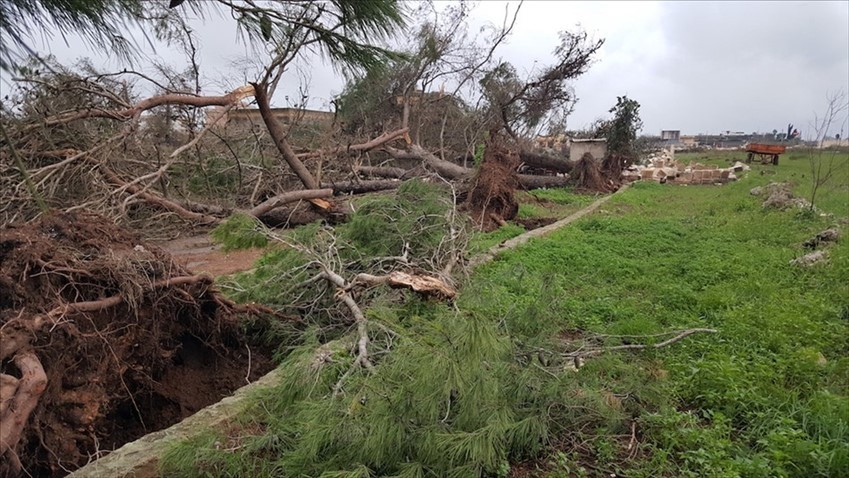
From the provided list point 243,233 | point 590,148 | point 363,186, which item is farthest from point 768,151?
point 243,233

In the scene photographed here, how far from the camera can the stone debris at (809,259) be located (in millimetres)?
5370

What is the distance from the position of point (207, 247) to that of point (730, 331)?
7.45m

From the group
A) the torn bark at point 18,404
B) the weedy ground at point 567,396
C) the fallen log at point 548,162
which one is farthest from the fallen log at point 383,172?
the torn bark at point 18,404

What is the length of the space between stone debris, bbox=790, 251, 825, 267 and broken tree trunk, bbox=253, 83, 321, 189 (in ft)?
21.9

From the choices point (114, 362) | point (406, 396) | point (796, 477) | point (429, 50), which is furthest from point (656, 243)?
point (429, 50)

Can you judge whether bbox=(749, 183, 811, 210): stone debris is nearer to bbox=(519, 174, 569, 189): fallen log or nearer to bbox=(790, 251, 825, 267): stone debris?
bbox=(790, 251, 825, 267): stone debris

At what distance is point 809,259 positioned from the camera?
5430 millimetres

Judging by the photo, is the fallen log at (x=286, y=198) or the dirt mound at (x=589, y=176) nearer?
the fallen log at (x=286, y=198)

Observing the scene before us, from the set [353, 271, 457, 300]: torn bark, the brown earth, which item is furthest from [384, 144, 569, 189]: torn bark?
[353, 271, 457, 300]: torn bark

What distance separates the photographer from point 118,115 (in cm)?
571

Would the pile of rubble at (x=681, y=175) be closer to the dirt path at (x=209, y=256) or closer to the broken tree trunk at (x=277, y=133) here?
the broken tree trunk at (x=277, y=133)

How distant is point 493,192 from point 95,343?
7.25m

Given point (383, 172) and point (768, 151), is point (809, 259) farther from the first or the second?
point (768, 151)

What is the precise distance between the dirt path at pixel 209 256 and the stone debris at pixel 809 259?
6.14 meters
